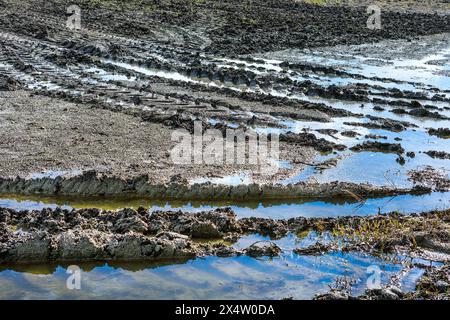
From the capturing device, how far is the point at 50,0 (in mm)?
35719

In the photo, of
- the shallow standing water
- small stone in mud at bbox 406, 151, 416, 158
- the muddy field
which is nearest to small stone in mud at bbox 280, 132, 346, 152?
the muddy field

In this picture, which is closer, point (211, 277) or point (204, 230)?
point (211, 277)

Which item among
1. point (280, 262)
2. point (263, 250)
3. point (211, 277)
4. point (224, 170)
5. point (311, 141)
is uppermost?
point (311, 141)

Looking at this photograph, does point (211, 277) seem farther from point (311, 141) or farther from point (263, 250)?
point (311, 141)

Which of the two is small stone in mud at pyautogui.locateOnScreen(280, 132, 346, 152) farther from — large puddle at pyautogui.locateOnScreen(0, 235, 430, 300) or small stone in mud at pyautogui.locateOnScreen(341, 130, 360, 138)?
large puddle at pyautogui.locateOnScreen(0, 235, 430, 300)

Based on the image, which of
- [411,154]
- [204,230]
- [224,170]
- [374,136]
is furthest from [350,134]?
[204,230]

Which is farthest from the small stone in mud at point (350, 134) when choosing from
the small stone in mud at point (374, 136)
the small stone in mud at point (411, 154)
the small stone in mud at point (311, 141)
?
the small stone in mud at point (411, 154)

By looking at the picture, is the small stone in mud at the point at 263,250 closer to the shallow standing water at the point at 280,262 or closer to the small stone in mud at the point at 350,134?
the shallow standing water at the point at 280,262

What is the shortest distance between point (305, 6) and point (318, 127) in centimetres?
2449

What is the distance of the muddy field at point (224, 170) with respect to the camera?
872cm

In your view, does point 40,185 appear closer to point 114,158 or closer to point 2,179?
point 2,179

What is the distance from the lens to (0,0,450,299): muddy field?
8.72 meters

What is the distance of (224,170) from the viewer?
12055 millimetres
